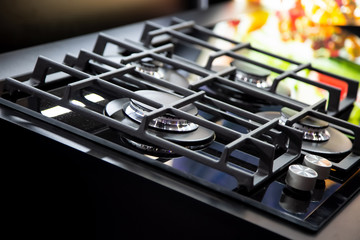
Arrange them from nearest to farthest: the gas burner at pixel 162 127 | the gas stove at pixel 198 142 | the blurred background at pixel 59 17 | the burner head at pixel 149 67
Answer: the gas stove at pixel 198 142 < the gas burner at pixel 162 127 < the burner head at pixel 149 67 < the blurred background at pixel 59 17

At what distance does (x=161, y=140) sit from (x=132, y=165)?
6 centimetres

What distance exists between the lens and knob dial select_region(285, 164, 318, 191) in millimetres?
871

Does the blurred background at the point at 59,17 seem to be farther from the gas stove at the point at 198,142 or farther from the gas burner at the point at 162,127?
the gas burner at the point at 162,127

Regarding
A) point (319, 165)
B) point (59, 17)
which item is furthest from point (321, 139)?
point (59, 17)

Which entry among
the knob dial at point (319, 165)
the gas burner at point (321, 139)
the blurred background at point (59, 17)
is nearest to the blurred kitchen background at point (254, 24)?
the blurred background at point (59, 17)

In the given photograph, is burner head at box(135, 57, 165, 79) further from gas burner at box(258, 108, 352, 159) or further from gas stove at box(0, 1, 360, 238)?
gas burner at box(258, 108, 352, 159)

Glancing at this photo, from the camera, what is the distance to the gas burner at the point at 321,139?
103 centimetres

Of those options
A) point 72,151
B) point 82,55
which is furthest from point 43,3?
point 72,151

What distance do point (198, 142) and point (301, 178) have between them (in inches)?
7.6

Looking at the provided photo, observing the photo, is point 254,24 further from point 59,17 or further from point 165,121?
point 165,121

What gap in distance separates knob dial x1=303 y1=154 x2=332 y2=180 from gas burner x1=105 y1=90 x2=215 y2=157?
174 millimetres

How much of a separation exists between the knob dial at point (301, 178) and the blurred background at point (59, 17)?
82cm

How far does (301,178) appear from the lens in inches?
34.3

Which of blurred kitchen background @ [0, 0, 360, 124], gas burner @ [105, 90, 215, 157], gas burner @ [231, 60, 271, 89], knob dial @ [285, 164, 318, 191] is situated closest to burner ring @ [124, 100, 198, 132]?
gas burner @ [105, 90, 215, 157]
